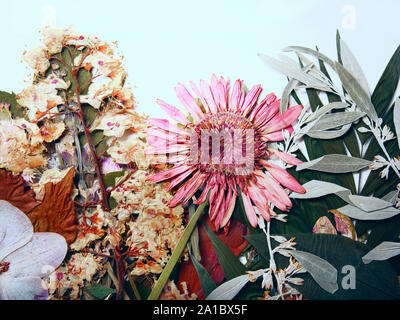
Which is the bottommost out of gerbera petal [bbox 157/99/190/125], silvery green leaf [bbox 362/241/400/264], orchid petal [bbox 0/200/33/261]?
silvery green leaf [bbox 362/241/400/264]

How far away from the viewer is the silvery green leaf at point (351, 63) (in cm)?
75

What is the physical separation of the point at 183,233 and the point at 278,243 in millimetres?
219

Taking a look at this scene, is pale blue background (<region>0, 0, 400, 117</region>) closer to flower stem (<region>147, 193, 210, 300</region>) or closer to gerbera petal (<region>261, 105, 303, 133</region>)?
gerbera petal (<region>261, 105, 303, 133</region>)

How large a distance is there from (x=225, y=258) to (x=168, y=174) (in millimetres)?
232

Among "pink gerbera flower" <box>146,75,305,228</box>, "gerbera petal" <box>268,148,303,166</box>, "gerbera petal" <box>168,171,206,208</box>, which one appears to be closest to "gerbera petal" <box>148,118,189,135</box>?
"pink gerbera flower" <box>146,75,305,228</box>

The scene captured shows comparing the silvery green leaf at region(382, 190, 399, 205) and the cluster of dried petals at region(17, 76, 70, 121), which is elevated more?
the cluster of dried petals at region(17, 76, 70, 121)

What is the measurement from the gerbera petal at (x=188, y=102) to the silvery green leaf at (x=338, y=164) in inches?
10.1

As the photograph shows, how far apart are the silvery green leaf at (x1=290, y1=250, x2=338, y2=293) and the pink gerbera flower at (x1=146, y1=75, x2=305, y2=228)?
0.11 meters

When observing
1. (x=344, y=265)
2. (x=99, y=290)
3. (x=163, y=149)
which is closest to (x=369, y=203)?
(x=344, y=265)

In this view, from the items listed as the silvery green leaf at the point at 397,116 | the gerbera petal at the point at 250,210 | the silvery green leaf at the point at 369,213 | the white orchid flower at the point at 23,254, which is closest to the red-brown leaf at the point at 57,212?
the white orchid flower at the point at 23,254

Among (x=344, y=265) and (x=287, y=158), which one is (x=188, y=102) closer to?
(x=287, y=158)

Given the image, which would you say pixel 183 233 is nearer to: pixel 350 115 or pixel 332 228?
pixel 332 228

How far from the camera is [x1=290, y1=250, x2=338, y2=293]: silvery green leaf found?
0.74 meters

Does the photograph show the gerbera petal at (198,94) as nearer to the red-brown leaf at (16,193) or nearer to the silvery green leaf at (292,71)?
the silvery green leaf at (292,71)
